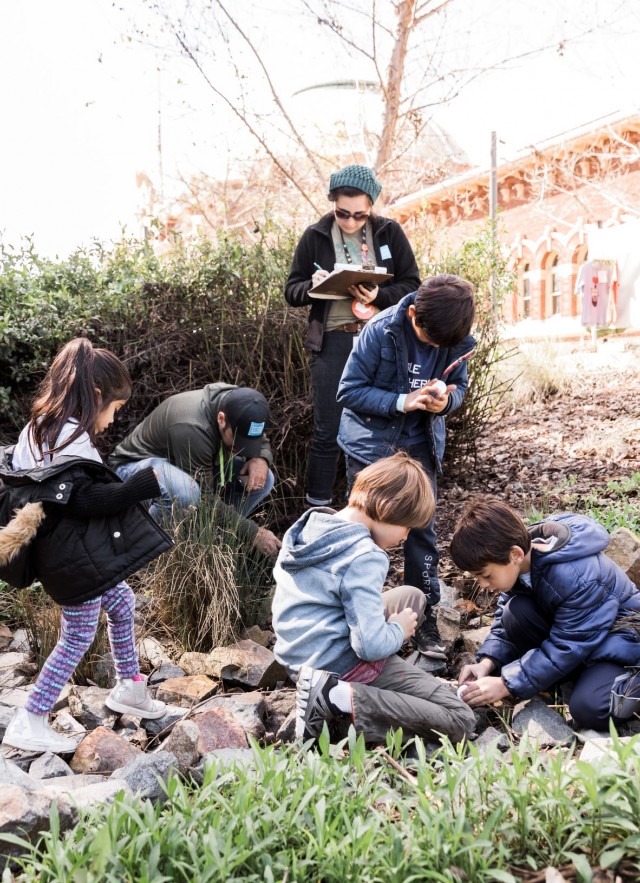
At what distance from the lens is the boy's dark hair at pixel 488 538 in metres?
3.02

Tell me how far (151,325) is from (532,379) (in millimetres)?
5795

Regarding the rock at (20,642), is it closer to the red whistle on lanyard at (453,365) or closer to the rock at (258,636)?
the rock at (258,636)

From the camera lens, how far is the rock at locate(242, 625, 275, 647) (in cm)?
404

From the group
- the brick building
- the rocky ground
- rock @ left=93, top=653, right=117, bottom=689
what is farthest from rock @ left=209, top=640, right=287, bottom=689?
the brick building

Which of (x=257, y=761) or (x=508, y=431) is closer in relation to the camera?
(x=257, y=761)

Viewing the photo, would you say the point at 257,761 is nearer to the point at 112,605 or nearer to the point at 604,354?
the point at 112,605

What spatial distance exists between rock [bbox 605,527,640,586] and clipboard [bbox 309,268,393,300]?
1.76 metres

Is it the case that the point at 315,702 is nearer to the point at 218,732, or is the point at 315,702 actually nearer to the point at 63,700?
the point at 218,732

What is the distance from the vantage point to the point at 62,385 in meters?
3.05

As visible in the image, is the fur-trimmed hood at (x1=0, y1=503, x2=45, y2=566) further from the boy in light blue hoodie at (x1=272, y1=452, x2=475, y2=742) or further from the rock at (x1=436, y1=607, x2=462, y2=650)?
the rock at (x1=436, y1=607, x2=462, y2=650)

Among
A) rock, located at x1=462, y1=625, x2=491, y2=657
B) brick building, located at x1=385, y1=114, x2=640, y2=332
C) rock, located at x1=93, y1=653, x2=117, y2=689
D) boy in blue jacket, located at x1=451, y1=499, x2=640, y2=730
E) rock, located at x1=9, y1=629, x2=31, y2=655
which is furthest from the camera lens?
brick building, located at x1=385, y1=114, x2=640, y2=332

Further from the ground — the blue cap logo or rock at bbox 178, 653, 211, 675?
the blue cap logo

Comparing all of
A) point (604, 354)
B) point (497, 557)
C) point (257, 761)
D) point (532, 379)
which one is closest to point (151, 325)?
point (497, 557)

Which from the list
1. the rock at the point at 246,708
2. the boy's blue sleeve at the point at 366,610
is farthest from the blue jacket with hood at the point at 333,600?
the rock at the point at 246,708
